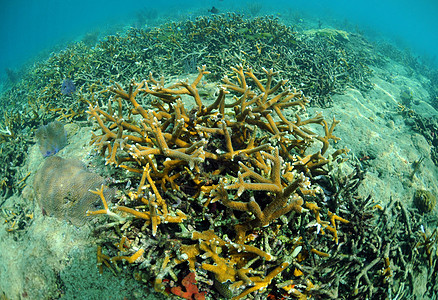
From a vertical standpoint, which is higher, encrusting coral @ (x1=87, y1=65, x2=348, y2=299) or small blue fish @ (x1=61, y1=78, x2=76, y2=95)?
small blue fish @ (x1=61, y1=78, x2=76, y2=95)

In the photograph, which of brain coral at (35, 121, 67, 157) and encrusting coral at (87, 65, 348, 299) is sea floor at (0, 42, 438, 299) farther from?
encrusting coral at (87, 65, 348, 299)

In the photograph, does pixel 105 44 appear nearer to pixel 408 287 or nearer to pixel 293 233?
pixel 293 233

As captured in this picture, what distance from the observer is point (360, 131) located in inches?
197

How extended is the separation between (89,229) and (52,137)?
2.87m

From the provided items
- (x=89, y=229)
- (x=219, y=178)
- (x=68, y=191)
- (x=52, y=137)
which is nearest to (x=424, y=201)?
(x=219, y=178)

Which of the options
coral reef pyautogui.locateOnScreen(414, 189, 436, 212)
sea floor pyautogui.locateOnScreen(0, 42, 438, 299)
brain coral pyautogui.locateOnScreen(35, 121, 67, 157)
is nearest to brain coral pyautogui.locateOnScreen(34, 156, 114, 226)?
sea floor pyautogui.locateOnScreen(0, 42, 438, 299)

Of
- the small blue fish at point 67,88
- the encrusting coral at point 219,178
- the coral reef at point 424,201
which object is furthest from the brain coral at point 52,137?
the coral reef at point 424,201

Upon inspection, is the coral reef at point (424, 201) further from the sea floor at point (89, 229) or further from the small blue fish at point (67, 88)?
the small blue fish at point (67, 88)

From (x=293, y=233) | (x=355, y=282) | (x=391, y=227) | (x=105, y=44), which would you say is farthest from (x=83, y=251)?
(x=105, y=44)

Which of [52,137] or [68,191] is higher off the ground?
[52,137]

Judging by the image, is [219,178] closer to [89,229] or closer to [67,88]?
[89,229]

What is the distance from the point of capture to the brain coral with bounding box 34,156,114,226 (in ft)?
9.25

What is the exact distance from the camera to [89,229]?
2.75m

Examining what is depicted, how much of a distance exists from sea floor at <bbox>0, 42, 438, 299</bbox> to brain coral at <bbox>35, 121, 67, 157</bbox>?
0.77 feet
